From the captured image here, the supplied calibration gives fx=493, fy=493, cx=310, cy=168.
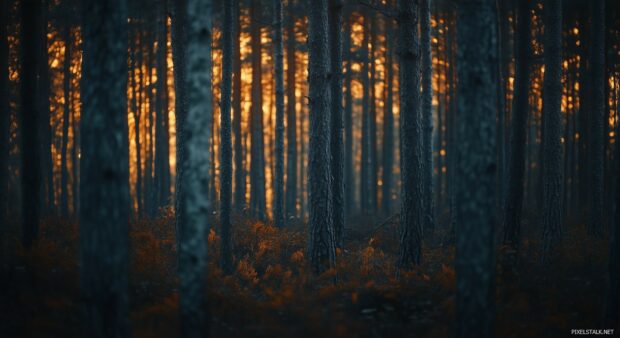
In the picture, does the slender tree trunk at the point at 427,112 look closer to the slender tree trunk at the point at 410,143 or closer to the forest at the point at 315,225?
the forest at the point at 315,225

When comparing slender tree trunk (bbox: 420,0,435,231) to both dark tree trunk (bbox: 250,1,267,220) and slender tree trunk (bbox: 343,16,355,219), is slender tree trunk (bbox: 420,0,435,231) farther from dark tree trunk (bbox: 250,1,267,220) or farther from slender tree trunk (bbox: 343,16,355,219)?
dark tree trunk (bbox: 250,1,267,220)

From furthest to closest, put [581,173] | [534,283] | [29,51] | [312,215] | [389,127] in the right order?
Result: [389,127] < [581,173] < [312,215] < [29,51] < [534,283]

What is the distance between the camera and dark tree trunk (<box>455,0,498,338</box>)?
21.4 ft

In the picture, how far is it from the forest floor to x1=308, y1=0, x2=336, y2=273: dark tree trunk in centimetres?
59

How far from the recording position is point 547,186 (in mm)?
13641

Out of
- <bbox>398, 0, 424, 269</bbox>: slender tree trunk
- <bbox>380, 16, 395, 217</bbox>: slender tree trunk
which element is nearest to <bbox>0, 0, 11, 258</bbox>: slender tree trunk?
<bbox>398, 0, 424, 269</bbox>: slender tree trunk

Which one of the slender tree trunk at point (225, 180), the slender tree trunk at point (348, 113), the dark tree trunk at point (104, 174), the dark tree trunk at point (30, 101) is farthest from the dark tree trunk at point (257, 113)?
the dark tree trunk at point (104, 174)

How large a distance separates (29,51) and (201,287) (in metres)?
7.92

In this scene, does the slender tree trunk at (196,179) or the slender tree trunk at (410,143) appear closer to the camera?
the slender tree trunk at (196,179)

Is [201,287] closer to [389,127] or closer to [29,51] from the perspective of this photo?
[29,51]

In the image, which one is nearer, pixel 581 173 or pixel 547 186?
pixel 547 186

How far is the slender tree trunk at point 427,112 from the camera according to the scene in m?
16.2

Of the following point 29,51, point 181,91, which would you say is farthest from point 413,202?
point 29,51

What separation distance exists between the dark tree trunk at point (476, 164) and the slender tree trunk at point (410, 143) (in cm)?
499
